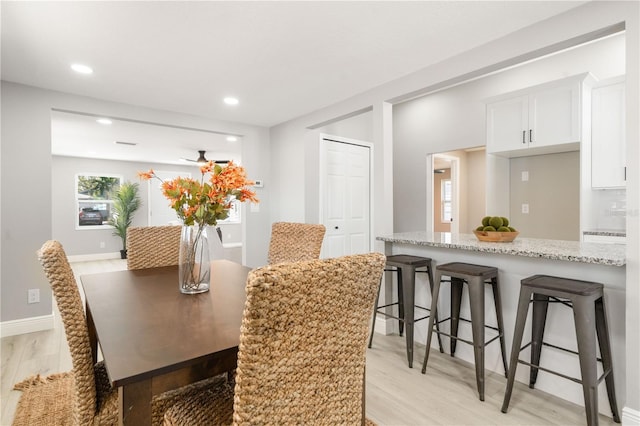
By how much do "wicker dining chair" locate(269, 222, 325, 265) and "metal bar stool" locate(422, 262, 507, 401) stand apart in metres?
0.88

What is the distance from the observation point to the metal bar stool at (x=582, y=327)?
166 cm

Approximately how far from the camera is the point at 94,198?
768 centimetres

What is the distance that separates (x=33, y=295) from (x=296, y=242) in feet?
8.87

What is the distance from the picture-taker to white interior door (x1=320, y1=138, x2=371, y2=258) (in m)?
4.29

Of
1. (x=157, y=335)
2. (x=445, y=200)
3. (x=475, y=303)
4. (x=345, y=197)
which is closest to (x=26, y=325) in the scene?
(x=157, y=335)

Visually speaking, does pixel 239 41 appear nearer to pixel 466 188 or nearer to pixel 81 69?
pixel 81 69

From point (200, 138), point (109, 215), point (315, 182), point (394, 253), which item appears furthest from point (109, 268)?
point (394, 253)

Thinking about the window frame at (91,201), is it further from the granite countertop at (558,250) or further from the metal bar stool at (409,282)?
the granite countertop at (558,250)

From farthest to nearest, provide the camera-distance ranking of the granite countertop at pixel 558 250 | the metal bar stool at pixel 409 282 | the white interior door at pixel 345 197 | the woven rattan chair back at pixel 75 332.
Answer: the white interior door at pixel 345 197, the metal bar stool at pixel 409 282, the granite countertop at pixel 558 250, the woven rattan chair back at pixel 75 332

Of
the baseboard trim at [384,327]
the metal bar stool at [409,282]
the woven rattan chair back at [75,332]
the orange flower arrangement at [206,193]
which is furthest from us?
the baseboard trim at [384,327]

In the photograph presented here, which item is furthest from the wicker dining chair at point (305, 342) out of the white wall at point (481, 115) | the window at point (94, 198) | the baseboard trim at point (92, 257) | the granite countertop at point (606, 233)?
the window at point (94, 198)

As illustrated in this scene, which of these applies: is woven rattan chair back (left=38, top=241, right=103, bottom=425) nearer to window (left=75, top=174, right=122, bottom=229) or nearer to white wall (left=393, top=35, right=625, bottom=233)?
white wall (left=393, top=35, right=625, bottom=233)

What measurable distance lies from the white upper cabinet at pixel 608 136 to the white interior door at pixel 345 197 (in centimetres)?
254

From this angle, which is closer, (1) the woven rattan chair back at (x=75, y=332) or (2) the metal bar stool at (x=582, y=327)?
(1) the woven rattan chair back at (x=75, y=332)
